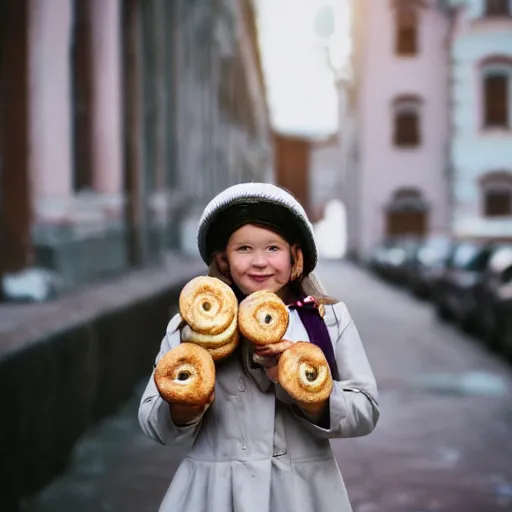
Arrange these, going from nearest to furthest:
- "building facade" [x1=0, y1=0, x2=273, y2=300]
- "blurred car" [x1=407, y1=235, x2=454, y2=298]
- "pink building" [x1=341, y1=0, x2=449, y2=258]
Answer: "building facade" [x1=0, y1=0, x2=273, y2=300] → "blurred car" [x1=407, y1=235, x2=454, y2=298] → "pink building" [x1=341, y1=0, x2=449, y2=258]

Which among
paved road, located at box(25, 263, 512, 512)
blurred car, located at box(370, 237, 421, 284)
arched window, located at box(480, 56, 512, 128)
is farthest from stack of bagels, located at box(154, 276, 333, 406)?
arched window, located at box(480, 56, 512, 128)

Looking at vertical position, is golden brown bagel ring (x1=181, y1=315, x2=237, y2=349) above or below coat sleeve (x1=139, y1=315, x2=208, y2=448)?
above

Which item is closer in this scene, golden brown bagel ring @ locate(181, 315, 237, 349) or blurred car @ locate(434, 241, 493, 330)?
golden brown bagel ring @ locate(181, 315, 237, 349)

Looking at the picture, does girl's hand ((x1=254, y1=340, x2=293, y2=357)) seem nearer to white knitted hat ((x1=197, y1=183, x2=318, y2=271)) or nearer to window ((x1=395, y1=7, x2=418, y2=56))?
white knitted hat ((x1=197, y1=183, x2=318, y2=271))

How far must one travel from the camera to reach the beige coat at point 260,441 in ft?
8.75

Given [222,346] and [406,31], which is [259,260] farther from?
[406,31]

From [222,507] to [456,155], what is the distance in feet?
124

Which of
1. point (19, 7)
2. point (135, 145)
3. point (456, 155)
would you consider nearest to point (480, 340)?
point (135, 145)

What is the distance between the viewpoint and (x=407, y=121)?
4144 centimetres

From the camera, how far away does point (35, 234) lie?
35.4 ft

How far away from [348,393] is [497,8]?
126 ft

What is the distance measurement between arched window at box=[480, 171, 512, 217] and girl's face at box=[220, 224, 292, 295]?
37.2 meters

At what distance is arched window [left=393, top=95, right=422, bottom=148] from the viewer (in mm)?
41031

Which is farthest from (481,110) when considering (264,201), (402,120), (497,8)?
(264,201)
